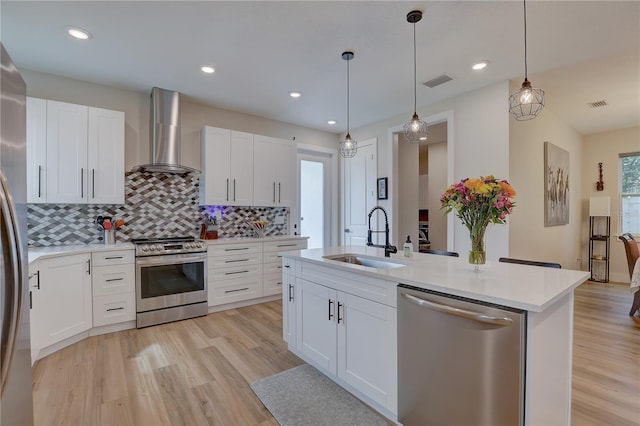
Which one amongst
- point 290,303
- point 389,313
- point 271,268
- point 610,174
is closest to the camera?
point 389,313

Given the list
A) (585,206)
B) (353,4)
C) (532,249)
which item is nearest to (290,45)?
(353,4)

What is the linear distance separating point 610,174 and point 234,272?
7243 millimetres

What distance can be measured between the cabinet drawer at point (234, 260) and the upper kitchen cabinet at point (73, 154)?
128cm

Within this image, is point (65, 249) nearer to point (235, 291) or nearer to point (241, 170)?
point (235, 291)

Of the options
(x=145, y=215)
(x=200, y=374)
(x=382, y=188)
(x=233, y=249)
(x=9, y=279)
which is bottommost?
(x=200, y=374)

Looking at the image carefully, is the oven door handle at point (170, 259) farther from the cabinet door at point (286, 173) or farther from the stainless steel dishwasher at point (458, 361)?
the stainless steel dishwasher at point (458, 361)

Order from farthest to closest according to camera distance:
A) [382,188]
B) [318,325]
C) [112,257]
→ [382,188]
[112,257]
[318,325]

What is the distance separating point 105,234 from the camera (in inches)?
135

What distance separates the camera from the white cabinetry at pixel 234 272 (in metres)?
3.77

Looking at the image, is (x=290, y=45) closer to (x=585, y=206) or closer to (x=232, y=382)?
(x=232, y=382)

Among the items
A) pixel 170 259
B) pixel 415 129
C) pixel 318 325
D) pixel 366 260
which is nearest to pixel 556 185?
pixel 415 129

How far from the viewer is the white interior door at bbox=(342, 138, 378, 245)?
5086 mm

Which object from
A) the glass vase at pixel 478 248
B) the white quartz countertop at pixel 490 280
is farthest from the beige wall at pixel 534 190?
the glass vase at pixel 478 248

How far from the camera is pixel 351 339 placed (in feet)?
6.56
